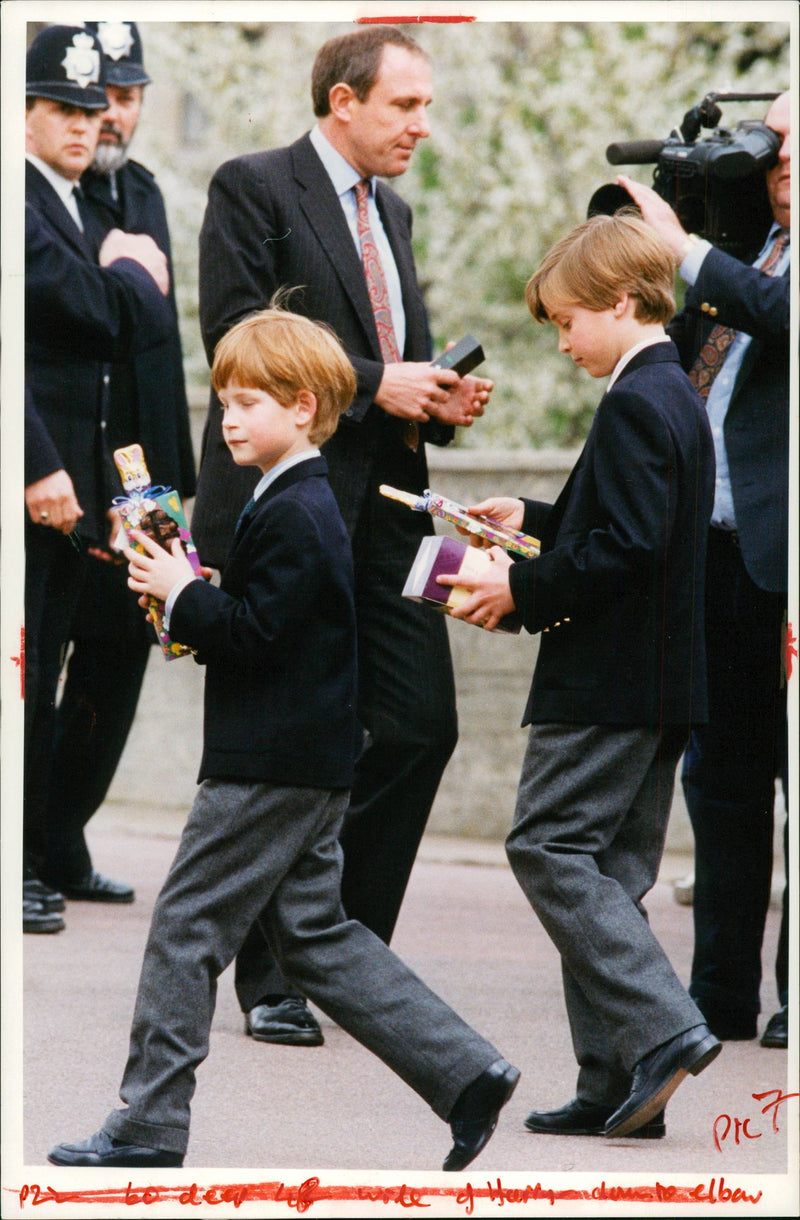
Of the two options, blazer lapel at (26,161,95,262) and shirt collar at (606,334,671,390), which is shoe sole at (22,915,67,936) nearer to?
blazer lapel at (26,161,95,262)

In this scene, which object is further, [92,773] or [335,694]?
[92,773]

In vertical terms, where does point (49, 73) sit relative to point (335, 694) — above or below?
above

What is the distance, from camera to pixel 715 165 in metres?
3.89

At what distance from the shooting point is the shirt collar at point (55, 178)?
15.9 feet

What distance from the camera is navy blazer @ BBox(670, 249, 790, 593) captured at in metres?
3.90

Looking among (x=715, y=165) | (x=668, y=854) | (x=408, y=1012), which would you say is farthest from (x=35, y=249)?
(x=668, y=854)

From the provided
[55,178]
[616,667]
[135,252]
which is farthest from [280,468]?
[55,178]

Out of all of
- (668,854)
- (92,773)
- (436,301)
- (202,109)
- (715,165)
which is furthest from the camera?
(202,109)

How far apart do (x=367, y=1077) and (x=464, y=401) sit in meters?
1.43

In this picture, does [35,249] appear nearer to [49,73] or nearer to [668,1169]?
[49,73]

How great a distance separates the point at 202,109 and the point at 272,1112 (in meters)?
12.9

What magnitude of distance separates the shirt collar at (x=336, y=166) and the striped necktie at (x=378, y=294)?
3 centimetres

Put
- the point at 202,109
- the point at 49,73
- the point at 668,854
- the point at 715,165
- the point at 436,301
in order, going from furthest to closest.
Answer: the point at 202,109 → the point at 436,301 → the point at 668,854 → the point at 49,73 → the point at 715,165

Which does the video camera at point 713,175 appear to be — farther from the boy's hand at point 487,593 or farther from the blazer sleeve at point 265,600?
the blazer sleeve at point 265,600
